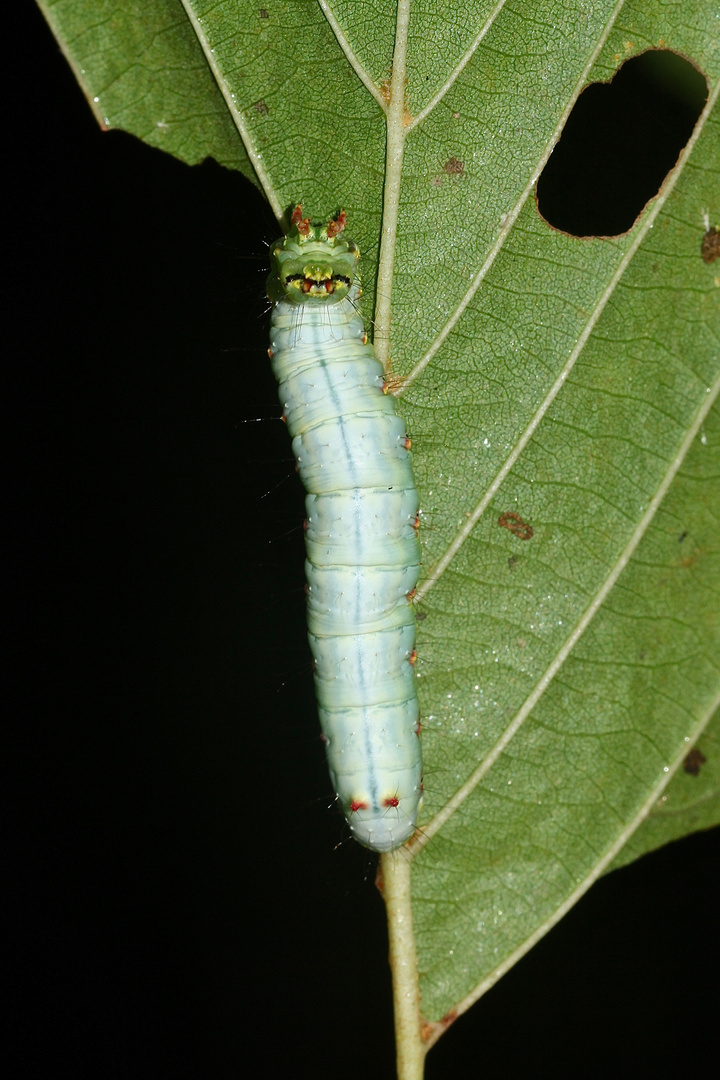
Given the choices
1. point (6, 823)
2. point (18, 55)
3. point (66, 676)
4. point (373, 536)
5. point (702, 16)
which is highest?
point (18, 55)

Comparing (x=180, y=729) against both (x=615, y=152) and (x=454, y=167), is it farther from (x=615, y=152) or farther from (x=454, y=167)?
(x=615, y=152)

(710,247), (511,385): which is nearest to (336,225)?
(511,385)

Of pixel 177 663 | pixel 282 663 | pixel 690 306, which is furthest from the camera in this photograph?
pixel 177 663

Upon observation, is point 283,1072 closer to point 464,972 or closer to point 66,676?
point 464,972

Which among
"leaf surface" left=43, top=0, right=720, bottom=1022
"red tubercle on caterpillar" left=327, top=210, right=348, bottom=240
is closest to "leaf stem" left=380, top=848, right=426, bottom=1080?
"leaf surface" left=43, top=0, right=720, bottom=1022

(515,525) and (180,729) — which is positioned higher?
(515,525)

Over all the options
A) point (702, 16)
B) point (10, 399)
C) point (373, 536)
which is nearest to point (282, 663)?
point (373, 536)
